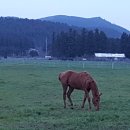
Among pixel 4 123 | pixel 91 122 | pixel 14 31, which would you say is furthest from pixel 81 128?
pixel 14 31

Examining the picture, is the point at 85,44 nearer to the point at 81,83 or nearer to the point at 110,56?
the point at 110,56

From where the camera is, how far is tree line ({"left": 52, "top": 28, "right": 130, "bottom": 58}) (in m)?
114

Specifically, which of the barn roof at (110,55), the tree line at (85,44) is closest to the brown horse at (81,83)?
the tree line at (85,44)

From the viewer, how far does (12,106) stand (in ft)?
55.2

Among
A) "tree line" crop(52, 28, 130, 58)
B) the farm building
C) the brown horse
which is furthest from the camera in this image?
the farm building

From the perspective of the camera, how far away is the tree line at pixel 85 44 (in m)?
114

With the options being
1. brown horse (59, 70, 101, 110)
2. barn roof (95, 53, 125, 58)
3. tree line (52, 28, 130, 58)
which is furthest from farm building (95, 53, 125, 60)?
brown horse (59, 70, 101, 110)

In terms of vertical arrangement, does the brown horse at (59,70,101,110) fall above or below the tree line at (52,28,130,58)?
below

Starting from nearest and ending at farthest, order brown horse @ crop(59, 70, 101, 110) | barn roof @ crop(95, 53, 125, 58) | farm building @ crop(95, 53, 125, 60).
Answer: brown horse @ crop(59, 70, 101, 110) → barn roof @ crop(95, 53, 125, 58) → farm building @ crop(95, 53, 125, 60)

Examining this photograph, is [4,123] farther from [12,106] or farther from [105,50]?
[105,50]

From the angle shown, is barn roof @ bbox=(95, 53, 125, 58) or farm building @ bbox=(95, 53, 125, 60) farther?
farm building @ bbox=(95, 53, 125, 60)

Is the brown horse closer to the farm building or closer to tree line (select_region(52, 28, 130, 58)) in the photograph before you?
tree line (select_region(52, 28, 130, 58))

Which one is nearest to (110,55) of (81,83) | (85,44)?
(85,44)

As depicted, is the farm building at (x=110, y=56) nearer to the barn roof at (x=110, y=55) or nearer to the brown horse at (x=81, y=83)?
the barn roof at (x=110, y=55)
